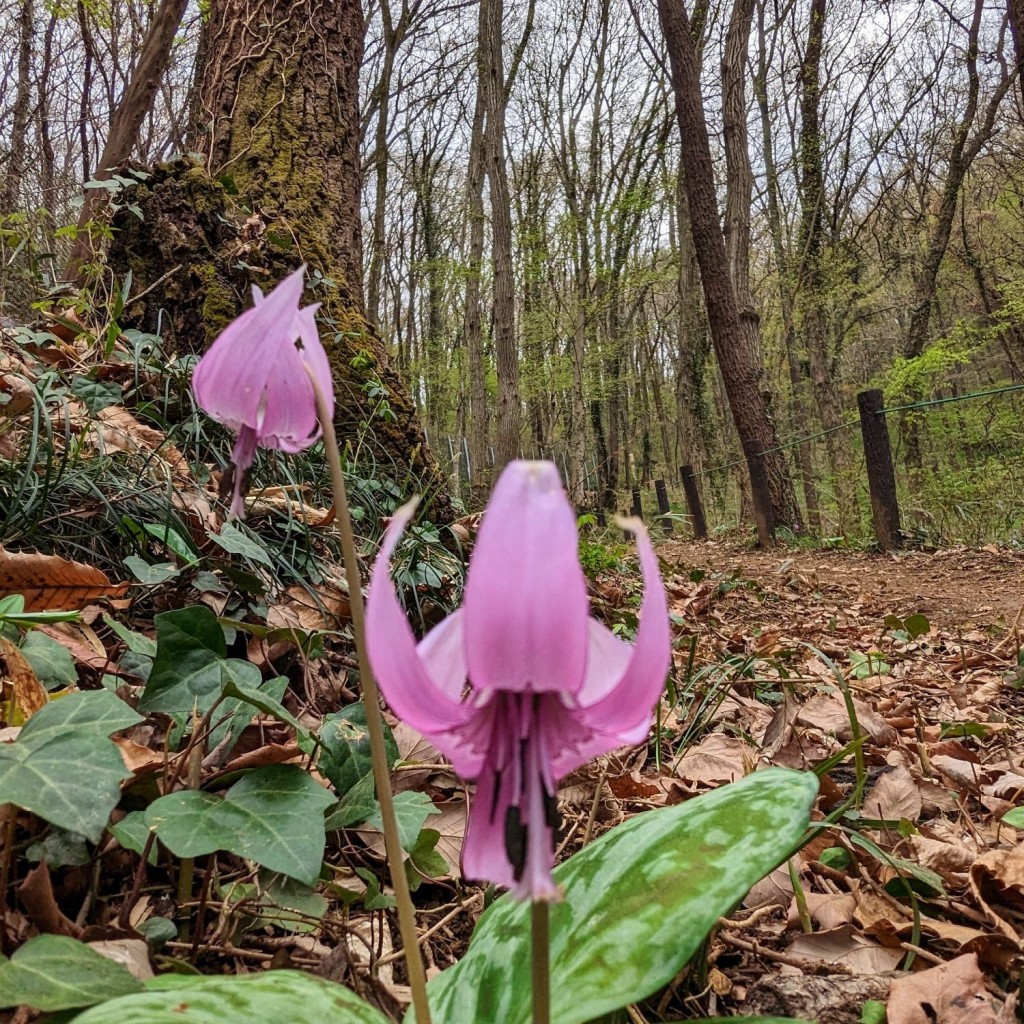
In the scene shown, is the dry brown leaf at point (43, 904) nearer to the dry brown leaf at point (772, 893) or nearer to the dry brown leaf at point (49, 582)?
the dry brown leaf at point (49, 582)

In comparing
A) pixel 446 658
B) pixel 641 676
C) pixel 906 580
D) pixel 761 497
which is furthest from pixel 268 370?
pixel 761 497

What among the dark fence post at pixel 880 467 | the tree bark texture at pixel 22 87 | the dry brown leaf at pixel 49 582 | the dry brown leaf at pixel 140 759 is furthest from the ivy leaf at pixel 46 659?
the tree bark texture at pixel 22 87

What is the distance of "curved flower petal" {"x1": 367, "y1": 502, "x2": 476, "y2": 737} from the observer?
426 mm

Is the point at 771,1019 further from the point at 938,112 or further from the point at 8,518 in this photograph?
the point at 938,112

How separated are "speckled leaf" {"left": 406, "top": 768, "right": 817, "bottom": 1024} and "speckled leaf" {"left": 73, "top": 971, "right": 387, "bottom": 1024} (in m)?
0.12

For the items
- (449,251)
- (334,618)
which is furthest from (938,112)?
(334,618)

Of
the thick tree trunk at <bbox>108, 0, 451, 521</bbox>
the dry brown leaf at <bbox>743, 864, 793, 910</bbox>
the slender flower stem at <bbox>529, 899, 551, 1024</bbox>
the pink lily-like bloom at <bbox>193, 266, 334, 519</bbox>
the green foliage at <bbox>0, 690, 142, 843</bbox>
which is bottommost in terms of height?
the dry brown leaf at <bbox>743, 864, 793, 910</bbox>

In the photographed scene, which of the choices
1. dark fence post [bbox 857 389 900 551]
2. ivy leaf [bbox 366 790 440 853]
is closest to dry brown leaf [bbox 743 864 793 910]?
ivy leaf [bbox 366 790 440 853]

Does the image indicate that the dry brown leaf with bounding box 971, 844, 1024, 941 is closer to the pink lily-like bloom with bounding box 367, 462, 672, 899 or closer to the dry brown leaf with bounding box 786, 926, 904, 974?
the dry brown leaf with bounding box 786, 926, 904, 974

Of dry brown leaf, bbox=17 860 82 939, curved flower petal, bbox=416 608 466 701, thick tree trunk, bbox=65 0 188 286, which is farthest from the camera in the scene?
thick tree trunk, bbox=65 0 188 286

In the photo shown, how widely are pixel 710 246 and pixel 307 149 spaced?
522cm

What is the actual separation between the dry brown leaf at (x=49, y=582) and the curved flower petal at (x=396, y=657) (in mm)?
1269

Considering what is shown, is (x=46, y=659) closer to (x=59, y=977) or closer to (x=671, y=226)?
(x=59, y=977)

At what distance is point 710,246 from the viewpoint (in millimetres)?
7625
